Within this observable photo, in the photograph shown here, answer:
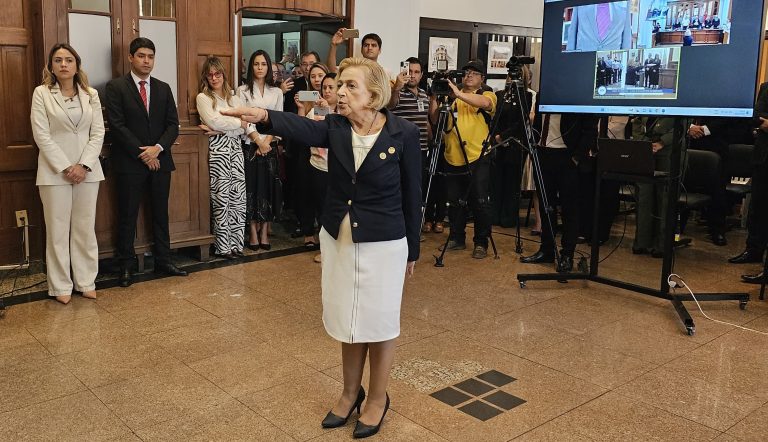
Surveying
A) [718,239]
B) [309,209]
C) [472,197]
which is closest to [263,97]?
[309,209]

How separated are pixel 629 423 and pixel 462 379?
31.3 inches

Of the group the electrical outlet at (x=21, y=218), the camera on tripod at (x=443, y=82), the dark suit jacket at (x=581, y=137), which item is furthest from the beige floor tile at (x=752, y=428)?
the electrical outlet at (x=21, y=218)

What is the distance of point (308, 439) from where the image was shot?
9.48ft

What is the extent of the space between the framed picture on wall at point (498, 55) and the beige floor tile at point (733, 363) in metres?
5.38

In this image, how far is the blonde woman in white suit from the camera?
4480 mm

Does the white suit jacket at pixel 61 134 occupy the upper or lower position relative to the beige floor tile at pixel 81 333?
upper

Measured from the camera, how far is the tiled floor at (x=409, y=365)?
3.02 m

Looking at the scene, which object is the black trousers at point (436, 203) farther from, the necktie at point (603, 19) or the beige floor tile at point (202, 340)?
the beige floor tile at point (202, 340)

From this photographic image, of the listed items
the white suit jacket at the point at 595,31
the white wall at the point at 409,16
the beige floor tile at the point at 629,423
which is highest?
the white wall at the point at 409,16

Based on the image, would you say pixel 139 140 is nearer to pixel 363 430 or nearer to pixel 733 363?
pixel 363 430

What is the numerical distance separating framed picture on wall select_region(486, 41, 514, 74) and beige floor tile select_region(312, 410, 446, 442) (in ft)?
21.4

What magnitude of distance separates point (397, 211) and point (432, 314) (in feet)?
5.73

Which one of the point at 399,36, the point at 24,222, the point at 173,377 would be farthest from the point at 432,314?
the point at 399,36

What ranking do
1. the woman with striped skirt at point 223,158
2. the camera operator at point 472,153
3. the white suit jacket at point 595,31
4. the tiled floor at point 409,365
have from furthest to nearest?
the camera operator at point 472,153 < the woman with striped skirt at point 223,158 < the white suit jacket at point 595,31 < the tiled floor at point 409,365
